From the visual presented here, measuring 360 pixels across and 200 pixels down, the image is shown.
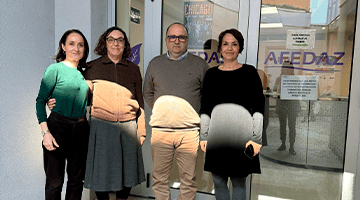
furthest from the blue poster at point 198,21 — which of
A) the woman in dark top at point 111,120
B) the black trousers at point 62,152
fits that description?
the black trousers at point 62,152

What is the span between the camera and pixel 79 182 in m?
2.10

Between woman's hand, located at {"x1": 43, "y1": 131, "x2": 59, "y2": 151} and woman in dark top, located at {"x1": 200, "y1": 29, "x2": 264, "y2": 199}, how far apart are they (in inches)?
45.9

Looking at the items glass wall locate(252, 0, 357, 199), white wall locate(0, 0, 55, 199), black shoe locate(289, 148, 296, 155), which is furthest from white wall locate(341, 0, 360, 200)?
white wall locate(0, 0, 55, 199)

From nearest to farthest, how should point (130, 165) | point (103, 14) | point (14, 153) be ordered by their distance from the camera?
point (130, 165), point (14, 153), point (103, 14)

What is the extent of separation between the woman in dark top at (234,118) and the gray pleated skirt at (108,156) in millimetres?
702

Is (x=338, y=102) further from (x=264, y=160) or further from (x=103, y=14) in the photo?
(x=103, y=14)

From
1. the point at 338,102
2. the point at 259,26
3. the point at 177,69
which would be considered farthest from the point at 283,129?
the point at 177,69

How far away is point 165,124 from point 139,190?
1239mm

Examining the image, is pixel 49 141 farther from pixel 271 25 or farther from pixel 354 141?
pixel 354 141

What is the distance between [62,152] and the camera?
6.45 ft

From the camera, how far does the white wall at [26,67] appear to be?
2.32 meters

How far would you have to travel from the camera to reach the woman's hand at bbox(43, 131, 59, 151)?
6.16ft

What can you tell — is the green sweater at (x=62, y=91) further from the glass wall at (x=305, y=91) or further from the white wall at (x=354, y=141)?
the white wall at (x=354, y=141)

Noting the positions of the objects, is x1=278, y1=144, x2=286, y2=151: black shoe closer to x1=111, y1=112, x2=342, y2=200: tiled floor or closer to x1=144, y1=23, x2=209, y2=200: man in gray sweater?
x1=111, y1=112, x2=342, y2=200: tiled floor
